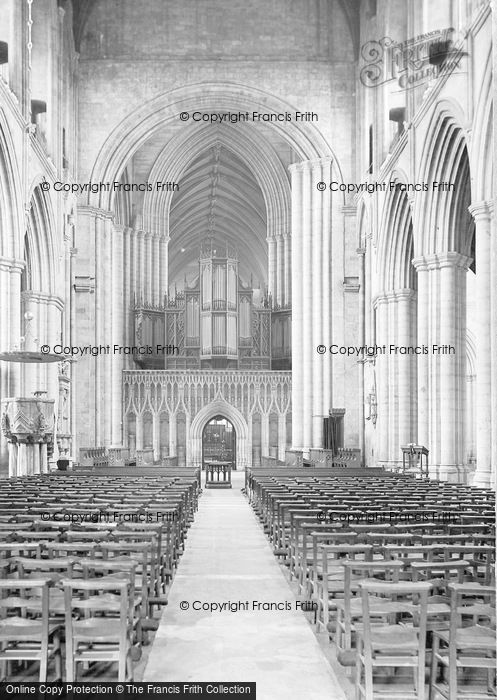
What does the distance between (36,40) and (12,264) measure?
8.86 metres

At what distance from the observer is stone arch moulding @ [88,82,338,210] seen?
32.1 m

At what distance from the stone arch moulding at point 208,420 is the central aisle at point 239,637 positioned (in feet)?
85.5

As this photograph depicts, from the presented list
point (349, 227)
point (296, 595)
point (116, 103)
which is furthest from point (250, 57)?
point (296, 595)

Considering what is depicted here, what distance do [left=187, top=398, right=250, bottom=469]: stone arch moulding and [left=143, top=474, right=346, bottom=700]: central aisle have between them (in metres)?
26.1

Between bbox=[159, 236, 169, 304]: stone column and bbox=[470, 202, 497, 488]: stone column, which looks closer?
bbox=[470, 202, 497, 488]: stone column

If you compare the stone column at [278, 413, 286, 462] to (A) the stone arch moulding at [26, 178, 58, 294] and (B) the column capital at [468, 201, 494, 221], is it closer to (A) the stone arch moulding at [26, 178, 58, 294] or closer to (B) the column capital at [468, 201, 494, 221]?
(A) the stone arch moulding at [26, 178, 58, 294]

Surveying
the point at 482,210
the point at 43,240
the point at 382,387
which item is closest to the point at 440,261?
the point at 482,210

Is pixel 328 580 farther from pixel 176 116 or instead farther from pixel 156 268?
pixel 156 268

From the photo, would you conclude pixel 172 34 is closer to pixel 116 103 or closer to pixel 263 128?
pixel 116 103

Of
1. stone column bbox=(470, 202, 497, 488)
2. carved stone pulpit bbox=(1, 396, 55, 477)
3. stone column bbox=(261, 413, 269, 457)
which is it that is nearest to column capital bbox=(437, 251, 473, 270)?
stone column bbox=(470, 202, 497, 488)

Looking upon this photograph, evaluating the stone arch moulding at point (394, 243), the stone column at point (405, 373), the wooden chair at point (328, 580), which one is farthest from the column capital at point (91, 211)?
the wooden chair at point (328, 580)

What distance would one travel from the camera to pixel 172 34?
32312 millimetres

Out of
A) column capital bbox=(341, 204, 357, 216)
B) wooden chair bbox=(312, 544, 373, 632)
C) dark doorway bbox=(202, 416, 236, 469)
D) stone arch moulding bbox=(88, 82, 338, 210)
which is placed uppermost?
stone arch moulding bbox=(88, 82, 338, 210)

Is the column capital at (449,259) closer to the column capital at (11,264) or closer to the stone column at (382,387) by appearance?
the stone column at (382,387)
